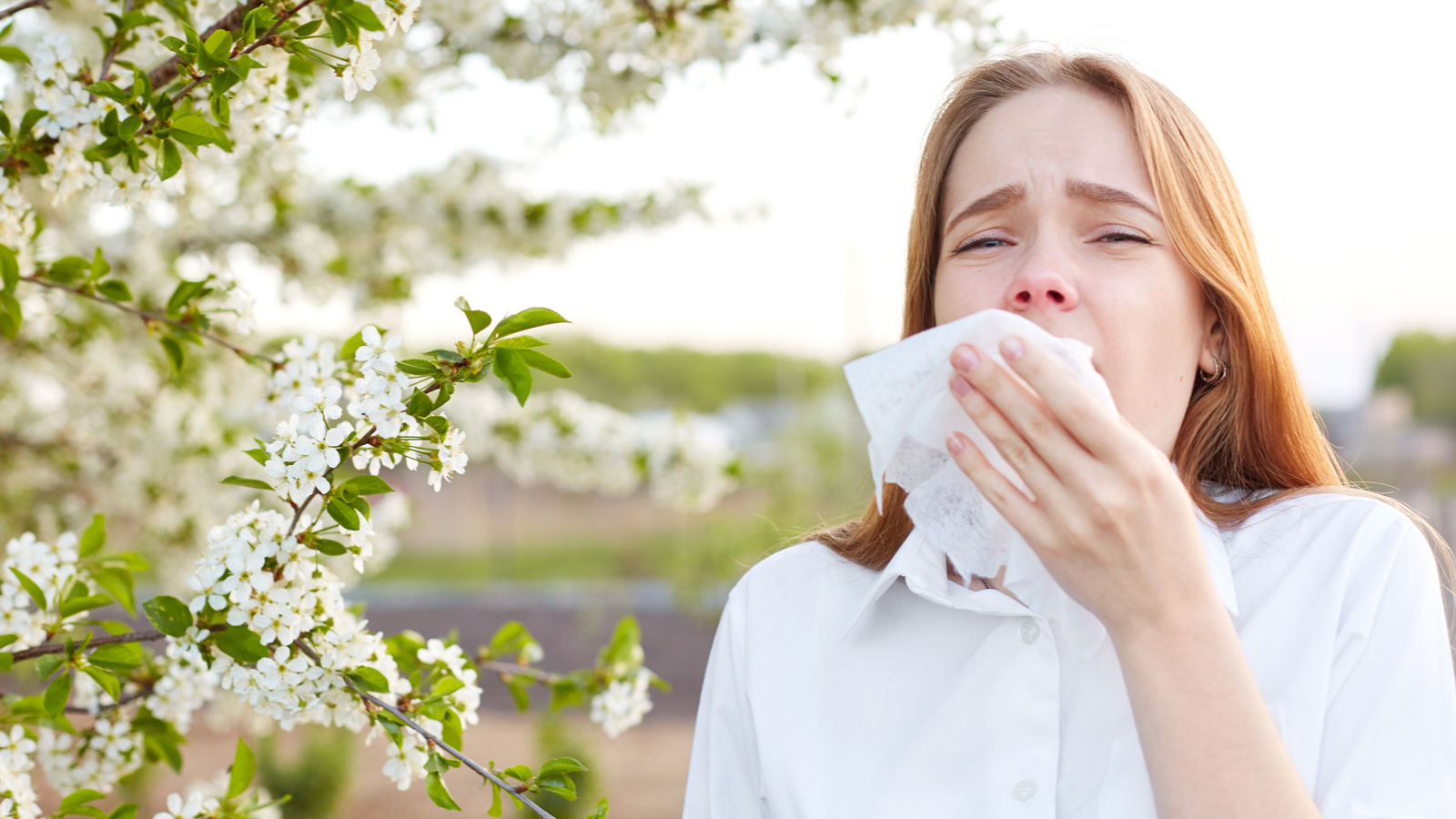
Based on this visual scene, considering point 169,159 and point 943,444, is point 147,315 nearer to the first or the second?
point 169,159

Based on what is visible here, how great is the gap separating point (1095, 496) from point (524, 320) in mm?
582

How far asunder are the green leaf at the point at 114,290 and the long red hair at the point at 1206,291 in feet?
3.60

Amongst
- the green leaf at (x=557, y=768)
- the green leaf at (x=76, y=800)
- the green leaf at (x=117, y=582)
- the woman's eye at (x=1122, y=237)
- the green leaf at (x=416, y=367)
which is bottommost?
the green leaf at (x=76, y=800)

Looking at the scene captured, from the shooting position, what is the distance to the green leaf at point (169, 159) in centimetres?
123

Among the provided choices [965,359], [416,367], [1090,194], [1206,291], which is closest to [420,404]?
[416,367]

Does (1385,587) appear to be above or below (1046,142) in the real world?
below

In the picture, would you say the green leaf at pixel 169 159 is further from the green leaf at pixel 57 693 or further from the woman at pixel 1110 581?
the woman at pixel 1110 581

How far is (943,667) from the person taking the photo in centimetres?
124

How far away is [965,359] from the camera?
3.35 ft

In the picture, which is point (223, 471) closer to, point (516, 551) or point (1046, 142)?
point (1046, 142)

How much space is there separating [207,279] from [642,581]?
14.0m

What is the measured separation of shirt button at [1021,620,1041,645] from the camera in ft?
3.85

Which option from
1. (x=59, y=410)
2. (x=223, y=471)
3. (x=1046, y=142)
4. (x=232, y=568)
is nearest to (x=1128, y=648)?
(x=1046, y=142)

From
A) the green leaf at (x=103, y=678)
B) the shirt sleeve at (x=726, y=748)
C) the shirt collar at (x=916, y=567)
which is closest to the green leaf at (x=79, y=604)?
the green leaf at (x=103, y=678)
